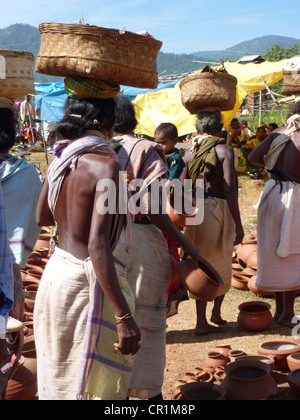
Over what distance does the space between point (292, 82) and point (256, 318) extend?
7.49ft

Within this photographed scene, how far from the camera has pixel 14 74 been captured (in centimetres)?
331

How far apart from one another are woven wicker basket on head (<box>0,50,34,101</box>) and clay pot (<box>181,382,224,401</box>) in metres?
2.11

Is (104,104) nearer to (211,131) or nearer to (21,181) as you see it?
(21,181)

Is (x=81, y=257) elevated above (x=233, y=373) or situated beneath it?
elevated above

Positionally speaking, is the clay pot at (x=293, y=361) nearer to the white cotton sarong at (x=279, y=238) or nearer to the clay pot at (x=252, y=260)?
the white cotton sarong at (x=279, y=238)

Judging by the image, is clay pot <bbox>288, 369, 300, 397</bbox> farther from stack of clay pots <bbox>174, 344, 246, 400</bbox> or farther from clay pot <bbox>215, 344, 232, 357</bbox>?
clay pot <bbox>215, 344, 232, 357</bbox>

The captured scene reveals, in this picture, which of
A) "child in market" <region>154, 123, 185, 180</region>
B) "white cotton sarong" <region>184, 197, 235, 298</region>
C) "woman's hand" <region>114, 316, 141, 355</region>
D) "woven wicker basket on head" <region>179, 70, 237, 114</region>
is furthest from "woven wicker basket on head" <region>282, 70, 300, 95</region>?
"woman's hand" <region>114, 316, 141, 355</region>

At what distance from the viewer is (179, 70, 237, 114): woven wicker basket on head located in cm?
503

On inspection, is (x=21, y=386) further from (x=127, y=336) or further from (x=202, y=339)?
(x=202, y=339)

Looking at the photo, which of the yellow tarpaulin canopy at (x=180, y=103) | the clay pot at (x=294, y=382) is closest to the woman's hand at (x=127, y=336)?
the clay pot at (x=294, y=382)

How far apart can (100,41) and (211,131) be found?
8.08 feet

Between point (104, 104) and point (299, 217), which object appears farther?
point (299, 217)
